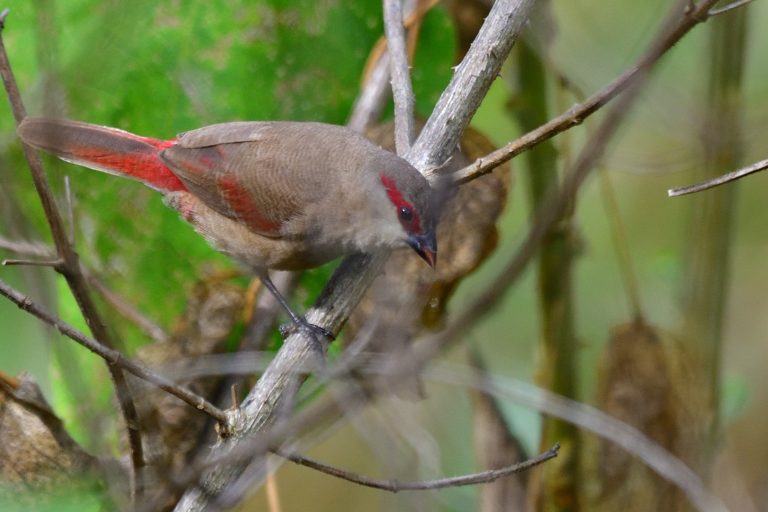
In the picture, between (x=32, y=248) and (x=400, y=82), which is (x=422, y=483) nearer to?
(x=32, y=248)

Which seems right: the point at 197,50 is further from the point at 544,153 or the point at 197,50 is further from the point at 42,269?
the point at 544,153

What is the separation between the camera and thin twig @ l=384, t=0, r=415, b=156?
2.73m

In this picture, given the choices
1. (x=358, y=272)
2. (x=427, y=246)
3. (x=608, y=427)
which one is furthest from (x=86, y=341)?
(x=608, y=427)

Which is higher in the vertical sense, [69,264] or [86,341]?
[69,264]

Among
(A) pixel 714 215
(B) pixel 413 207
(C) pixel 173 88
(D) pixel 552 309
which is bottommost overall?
(A) pixel 714 215

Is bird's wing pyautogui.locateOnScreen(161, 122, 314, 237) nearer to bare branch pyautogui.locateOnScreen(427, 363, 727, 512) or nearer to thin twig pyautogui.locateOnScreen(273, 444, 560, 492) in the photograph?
bare branch pyautogui.locateOnScreen(427, 363, 727, 512)

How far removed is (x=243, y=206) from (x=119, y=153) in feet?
1.52

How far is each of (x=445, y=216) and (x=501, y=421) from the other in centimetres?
88

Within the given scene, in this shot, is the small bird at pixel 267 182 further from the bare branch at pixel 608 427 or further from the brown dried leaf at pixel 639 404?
the brown dried leaf at pixel 639 404

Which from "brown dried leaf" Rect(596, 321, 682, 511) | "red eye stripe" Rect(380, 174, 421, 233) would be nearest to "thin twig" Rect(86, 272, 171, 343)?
"red eye stripe" Rect(380, 174, 421, 233)

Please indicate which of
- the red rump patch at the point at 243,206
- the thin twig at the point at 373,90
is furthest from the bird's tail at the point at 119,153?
the thin twig at the point at 373,90

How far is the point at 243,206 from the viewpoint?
121 inches

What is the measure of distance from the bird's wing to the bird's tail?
0.18 feet

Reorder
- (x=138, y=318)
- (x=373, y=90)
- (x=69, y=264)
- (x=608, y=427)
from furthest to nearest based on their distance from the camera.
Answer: (x=373, y=90), (x=138, y=318), (x=608, y=427), (x=69, y=264)
